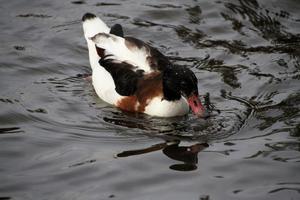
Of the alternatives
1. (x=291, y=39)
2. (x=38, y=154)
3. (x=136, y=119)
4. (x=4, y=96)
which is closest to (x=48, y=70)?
(x=4, y=96)

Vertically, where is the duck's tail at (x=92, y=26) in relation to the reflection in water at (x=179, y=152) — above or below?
above

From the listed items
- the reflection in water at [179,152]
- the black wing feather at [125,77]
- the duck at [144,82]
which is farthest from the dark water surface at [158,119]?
the black wing feather at [125,77]

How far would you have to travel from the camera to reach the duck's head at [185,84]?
907 centimetres

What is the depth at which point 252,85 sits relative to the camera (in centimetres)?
1027

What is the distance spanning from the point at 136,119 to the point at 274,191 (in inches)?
114

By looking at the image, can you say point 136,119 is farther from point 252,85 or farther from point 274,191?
point 274,191

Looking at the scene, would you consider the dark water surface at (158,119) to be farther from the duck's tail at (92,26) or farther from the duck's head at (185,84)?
the duck's tail at (92,26)

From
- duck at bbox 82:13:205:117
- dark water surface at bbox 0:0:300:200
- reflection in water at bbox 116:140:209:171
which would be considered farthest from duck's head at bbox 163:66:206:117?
reflection in water at bbox 116:140:209:171

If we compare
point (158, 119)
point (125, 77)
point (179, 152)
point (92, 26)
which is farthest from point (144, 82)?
point (92, 26)

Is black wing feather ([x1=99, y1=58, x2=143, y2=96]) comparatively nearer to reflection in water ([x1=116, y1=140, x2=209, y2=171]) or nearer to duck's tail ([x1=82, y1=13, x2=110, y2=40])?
duck's tail ([x1=82, y1=13, x2=110, y2=40])

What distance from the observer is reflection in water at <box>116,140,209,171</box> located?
7.83 metres

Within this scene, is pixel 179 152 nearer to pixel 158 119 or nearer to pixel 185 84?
pixel 185 84

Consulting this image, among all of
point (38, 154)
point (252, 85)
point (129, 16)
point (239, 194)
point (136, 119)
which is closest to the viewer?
point (239, 194)

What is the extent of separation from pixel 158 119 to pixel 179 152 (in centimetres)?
137
